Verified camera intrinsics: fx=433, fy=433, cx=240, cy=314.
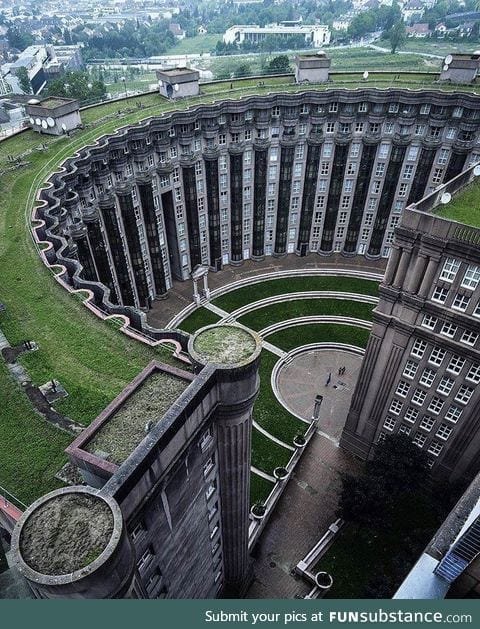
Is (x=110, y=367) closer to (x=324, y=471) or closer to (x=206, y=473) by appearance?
(x=206, y=473)

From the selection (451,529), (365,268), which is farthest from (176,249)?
(451,529)

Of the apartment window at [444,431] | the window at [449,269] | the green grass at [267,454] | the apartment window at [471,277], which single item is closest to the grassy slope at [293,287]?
the green grass at [267,454]

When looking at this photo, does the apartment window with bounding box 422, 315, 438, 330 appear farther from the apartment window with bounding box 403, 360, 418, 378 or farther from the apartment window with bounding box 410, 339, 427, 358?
the apartment window with bounding box 403, 360, 418, 378

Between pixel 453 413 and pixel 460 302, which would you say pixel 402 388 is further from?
pixel 460 302

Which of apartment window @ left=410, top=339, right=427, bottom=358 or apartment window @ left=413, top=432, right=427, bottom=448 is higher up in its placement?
apartment window @ left=410, top=339, right=427, bottom=358

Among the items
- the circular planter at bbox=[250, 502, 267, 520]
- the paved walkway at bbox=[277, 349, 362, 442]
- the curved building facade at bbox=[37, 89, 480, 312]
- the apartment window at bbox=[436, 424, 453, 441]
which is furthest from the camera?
the curved building facade at bbox=[37, 89, 480, 312]

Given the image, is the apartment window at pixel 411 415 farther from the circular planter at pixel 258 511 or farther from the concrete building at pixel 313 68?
the concrete building at pixel 313 68

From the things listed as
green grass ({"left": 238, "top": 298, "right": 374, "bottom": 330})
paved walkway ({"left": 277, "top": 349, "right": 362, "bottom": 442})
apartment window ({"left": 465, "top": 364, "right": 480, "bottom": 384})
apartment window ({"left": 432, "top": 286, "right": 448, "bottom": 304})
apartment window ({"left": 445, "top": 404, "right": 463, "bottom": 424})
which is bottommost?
paved walkway ({"left": 277, "top": 349, "right": 362, "bottom": 442})

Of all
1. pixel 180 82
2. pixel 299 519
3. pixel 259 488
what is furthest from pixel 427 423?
pixel 180 82

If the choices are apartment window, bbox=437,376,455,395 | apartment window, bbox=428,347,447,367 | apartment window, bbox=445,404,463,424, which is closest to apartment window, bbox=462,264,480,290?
apartment window, bbox=428,347,447,367
